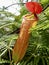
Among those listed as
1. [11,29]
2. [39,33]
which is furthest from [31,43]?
[11,29]

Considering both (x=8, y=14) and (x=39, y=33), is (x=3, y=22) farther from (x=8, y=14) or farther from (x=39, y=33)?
(x=39, y=33)

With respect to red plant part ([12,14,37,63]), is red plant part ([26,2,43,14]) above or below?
above

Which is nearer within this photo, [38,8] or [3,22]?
[38,8]

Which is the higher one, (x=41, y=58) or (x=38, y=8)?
(x=38, y=8)

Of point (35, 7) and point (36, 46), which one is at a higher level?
point (35, 7)

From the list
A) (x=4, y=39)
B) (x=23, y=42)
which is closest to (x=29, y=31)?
(x=23, y=42)

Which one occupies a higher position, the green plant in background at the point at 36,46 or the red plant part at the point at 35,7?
the red plant part at the point at 35,7

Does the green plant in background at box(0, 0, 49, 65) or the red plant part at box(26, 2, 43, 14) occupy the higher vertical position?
the red plant part at box(26, 2, 43, 14)

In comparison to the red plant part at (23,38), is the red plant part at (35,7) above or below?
above

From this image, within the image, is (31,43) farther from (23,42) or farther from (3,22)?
(3,22)
